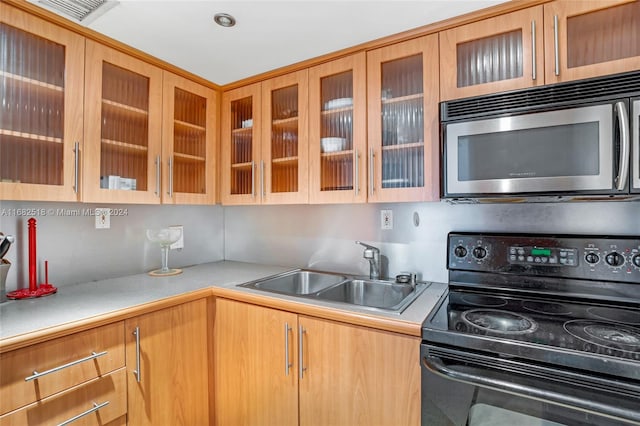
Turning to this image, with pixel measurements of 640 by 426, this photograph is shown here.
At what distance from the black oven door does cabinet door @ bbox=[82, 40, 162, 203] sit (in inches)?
61.9

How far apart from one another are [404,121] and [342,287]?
94cm

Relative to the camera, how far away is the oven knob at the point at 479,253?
1.45 metres

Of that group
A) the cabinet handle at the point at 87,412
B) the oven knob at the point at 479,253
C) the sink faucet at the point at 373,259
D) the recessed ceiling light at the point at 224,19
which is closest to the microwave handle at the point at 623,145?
the oven knob at the point at 479,253

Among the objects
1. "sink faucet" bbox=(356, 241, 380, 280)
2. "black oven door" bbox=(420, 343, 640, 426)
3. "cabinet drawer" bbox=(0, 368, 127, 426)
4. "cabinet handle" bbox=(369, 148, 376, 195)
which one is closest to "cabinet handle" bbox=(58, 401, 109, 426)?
"cabinet drawer" bbox=(0, 368, 127, 426)

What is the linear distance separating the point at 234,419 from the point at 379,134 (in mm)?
1581

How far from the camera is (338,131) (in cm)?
169

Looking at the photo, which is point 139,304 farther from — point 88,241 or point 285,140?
point 285,140

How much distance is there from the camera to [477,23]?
133 cm

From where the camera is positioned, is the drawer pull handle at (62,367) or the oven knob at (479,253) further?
the oven knob at (479,253)

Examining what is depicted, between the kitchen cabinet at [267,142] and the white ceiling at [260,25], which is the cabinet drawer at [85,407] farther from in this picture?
the white ceiling at [260,25]

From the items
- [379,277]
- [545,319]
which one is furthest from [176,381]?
[545,319]

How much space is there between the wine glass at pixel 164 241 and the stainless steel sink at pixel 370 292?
101cm

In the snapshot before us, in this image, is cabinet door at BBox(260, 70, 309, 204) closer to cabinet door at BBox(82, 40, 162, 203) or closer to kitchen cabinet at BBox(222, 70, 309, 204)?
kitchen cabinet at BBox(222, 70, 309, 204)

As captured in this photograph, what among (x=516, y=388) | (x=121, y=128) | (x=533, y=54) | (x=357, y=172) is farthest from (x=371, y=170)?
(x=121, y=128)
